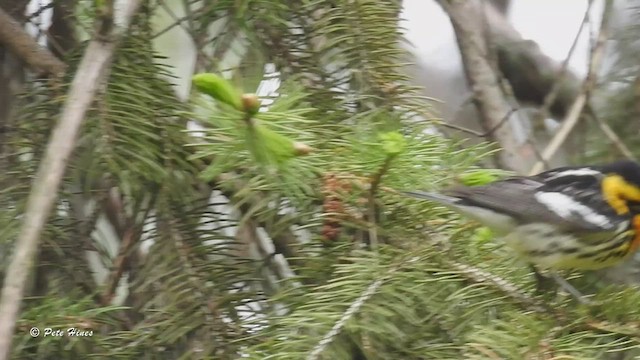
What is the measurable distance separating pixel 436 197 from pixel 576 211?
0.66ft

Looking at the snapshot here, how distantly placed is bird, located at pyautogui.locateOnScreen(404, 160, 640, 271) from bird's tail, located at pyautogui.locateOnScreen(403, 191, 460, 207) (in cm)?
5

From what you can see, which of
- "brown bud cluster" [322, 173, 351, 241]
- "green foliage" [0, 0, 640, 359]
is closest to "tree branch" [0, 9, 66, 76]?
"green foliage" [0, 0, 640, 359]

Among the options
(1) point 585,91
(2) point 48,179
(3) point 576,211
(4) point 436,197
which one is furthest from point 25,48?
(1) point 585,91

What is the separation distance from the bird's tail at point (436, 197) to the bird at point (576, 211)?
0.17 ft

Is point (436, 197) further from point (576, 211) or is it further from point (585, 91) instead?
point (585, 91)

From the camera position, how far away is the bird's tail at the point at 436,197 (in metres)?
0.73

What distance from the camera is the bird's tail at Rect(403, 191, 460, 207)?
2.40 ft

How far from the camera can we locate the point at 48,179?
0.60 metres

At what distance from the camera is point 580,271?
2.91 ft

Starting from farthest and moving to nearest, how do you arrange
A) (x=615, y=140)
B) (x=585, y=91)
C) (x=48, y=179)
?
(x=585, y=91) → (x=615, y=140) → (x=48, y=179)

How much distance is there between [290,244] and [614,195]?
33 centimetres

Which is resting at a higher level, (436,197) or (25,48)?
(25,48)

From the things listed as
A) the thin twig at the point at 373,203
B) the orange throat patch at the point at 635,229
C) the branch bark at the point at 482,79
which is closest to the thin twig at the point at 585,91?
the branch bark at the point at 482,79

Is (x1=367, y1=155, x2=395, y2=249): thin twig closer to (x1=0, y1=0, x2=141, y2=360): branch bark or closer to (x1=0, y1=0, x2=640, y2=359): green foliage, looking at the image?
(x1=0, y1=0, x2=640, y2=359): green foliage
